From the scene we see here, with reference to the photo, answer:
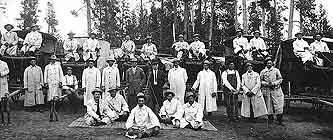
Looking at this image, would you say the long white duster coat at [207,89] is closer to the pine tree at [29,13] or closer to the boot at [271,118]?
the boot at [271,118]

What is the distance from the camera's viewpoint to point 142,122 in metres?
8.84

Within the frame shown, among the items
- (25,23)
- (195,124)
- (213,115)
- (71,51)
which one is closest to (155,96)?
(213,115)

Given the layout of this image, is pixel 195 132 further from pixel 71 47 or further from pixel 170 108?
pixel 71 47

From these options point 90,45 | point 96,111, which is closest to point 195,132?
point 96,111

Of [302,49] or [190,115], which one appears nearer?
[190,115]

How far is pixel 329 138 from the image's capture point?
906cm

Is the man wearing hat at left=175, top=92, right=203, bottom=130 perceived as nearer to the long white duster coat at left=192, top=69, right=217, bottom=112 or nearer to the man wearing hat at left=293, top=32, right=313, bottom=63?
the long white duster coat at left=192, top=69, right=217, bottom=112

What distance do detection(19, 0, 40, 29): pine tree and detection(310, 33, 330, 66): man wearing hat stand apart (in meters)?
36.8

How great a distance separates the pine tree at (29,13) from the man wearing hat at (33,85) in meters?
32.1

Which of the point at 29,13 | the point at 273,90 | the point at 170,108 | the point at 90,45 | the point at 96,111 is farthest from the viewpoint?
the point at 29,13

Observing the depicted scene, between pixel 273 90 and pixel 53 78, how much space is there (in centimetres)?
744

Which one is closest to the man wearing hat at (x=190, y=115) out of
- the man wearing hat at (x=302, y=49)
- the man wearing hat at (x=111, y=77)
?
the man wearing hat at (x=111, y=77)

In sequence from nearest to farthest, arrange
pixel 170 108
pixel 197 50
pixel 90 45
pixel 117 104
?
1. pixel 170 108
2. pixel 117 104
3. pixel 90 45
4. pixel 197 50

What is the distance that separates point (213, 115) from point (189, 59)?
2836mm
